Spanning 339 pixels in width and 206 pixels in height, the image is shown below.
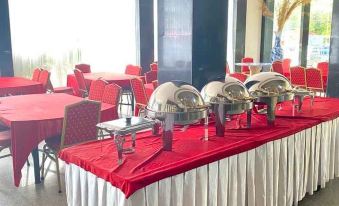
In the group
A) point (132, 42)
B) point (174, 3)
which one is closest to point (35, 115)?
point (174, 3)

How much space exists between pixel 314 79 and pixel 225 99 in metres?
4.49

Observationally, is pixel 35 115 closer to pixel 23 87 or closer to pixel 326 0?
A: pixel 23 87

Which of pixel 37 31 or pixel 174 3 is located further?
pixel 37 31

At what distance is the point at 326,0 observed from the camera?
9.21m

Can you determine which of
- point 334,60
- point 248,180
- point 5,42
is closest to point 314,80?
point 334,60

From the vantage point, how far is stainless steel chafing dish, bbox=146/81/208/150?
213cm

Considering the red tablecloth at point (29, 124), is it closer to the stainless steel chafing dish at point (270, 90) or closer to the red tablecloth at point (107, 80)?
the stainless steel chafing dish at point (270, 90)

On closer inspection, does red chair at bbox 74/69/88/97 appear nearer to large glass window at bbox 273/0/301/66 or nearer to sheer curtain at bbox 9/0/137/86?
sheer curtain at bbox 9/0/137/86

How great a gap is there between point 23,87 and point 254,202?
379 cm

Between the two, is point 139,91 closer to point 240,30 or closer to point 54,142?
point 54,142

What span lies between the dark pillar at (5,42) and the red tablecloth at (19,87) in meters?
0.84

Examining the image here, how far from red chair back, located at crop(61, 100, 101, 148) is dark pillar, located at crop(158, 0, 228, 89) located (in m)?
0.75

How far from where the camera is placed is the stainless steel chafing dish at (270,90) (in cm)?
268

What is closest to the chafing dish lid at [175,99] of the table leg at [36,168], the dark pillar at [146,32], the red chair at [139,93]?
the table leg at [36,168]
